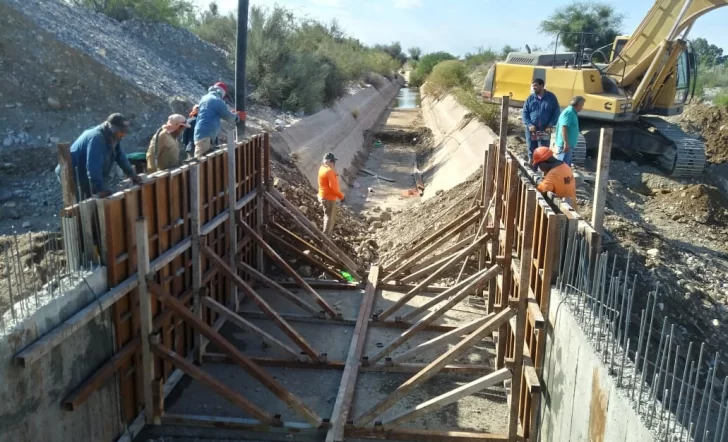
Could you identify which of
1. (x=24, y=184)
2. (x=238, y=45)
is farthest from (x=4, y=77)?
(x=238, y=45)

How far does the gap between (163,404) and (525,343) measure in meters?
3.92

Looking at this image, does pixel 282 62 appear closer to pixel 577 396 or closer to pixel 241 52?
pixel 241 52

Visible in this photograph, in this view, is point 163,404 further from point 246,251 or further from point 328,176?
point 328,176

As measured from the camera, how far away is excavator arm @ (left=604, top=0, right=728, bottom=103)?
48.7 ft

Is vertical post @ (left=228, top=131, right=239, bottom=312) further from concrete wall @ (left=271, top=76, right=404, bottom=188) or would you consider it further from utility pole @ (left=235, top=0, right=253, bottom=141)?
concrete wall @ (left=271, top=76, right=404, bottom=188)

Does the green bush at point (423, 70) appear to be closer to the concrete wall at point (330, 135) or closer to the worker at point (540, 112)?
the concrete wall at point (330, 135)

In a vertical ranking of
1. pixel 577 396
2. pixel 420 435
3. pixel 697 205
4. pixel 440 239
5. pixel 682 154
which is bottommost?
pixel 420 435

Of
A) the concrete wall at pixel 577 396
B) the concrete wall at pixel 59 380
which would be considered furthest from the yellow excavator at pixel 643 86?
the concrete wall at pixel 59 380

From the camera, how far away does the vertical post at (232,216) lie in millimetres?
9039

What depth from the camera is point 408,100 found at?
56.0 metres

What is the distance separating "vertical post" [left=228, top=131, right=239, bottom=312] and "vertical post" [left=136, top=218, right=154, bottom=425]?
2.42m

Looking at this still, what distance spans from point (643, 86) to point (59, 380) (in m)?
14.4

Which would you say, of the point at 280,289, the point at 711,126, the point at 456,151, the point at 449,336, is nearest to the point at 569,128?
the point at 449,336

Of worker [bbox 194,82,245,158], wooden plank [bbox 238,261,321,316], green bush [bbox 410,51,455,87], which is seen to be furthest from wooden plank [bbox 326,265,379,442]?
green bush [bbox 410,51,455,87]
